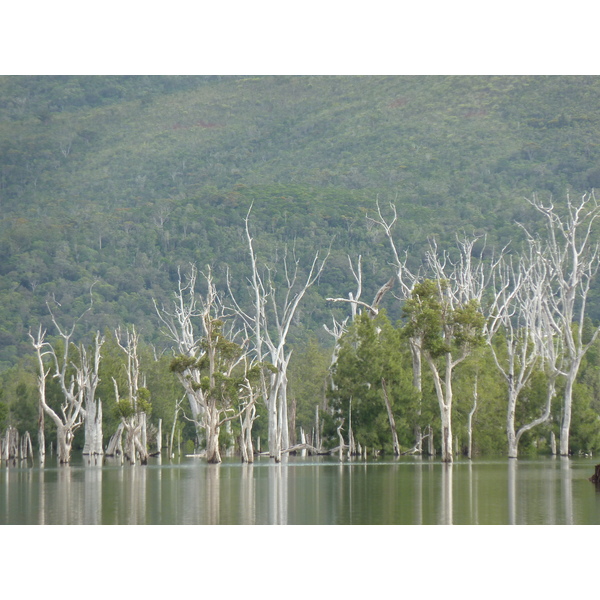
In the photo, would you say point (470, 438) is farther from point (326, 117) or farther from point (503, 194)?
point (326, 117)

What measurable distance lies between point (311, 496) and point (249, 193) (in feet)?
353

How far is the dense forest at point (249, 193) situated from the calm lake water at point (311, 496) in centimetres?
2050

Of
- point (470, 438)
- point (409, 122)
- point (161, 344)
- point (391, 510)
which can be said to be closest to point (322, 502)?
point (391, 510)

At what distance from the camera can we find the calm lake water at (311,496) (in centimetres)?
2242

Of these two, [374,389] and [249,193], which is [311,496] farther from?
[249,193]

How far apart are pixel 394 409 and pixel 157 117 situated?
419 feet

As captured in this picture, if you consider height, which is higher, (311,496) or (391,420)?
(391,420)

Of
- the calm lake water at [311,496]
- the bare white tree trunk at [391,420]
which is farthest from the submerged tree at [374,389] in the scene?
the calm lake water at [311,496]

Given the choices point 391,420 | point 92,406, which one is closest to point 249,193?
point 92,406

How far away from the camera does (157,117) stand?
170625mm

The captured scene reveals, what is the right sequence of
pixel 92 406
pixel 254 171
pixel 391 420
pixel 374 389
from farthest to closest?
pixel 254 171
pixel 92 406
pixel 374 389
pixel 391 420

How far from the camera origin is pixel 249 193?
133250 mm

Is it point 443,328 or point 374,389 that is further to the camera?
point 374,389

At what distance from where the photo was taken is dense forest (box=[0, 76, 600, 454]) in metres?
99.1
